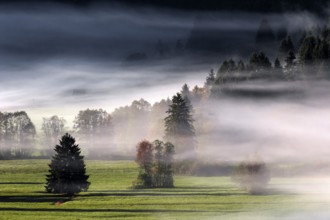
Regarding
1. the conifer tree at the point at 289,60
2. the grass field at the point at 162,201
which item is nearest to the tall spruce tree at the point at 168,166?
the grass field at the point at 162,201

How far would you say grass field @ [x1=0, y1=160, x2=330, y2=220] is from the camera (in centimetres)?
6112

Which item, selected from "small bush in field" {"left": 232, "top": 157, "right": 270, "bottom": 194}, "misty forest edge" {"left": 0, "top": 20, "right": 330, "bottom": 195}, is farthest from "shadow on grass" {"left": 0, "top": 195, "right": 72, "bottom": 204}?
"misty forest edge" {"left": 0, "top": 20, "right": 330, "bottom": 195}

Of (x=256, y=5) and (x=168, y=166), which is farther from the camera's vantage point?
(x=256, y=5)

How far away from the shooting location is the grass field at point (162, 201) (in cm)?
6112

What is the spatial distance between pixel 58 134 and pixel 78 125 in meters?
15.7

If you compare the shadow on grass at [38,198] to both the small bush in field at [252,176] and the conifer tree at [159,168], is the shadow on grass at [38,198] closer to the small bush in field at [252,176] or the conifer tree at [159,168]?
the conifer tree at [159,168]

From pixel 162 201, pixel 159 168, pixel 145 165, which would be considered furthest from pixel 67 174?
pixel 162 201

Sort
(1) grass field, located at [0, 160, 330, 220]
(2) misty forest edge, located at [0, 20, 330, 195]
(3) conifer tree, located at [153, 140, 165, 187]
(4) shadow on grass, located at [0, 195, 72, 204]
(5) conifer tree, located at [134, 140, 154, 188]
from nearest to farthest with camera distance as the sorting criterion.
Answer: (1) grass field, located at [0, 160, 330, 220], (4) shadow on grass, located at [0, 195, 72, 204], (5) conifer tree, located at [134, 140, 154, 188], (3) conifer tree, located at [153, 140, 165, 187], (2) misty forest edge, located at [0, 20, 330, 195]

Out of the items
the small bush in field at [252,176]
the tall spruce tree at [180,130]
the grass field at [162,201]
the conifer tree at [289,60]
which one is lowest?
the grass field at [162,201]

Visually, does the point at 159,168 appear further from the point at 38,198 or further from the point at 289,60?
the point at 289,60

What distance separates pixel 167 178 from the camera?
88.3m

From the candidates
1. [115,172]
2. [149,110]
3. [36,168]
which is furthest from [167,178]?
[149,110]

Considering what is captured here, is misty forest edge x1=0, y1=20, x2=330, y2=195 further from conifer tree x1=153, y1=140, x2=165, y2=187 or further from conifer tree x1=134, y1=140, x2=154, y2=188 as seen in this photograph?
conifer tree x1=153, y1=140, x2=165, y2=187

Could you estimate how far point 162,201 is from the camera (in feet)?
232
